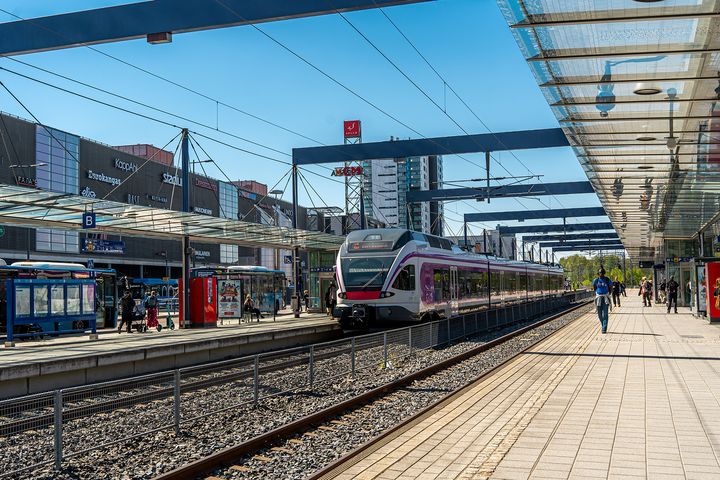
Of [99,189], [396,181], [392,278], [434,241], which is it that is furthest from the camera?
[396,181]

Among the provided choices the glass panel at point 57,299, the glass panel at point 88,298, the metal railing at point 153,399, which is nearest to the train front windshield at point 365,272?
the metal railing at point 153,399

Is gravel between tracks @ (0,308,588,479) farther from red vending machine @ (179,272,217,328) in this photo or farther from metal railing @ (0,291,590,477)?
red vending machine @ (179,272,217,328)

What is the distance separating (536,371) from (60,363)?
8.91 m

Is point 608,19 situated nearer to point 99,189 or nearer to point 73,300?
point 73,300

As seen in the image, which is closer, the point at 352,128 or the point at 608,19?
the point at 608,19

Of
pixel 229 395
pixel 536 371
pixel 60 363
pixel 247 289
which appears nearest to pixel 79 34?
pixel 60 363

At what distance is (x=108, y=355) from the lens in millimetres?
14867

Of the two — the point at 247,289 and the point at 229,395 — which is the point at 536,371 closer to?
the point at 229,395

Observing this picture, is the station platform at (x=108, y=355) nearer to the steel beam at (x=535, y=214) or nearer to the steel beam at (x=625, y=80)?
the steel beam at (x=625, y=80)

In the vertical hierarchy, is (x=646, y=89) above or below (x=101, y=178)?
below

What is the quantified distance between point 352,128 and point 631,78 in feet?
197

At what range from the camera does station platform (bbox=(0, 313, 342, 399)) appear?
13.2 m

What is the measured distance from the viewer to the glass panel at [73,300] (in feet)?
72.7

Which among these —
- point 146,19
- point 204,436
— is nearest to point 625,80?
point 146,19
